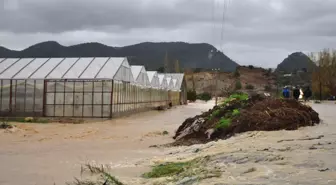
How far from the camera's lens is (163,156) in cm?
1176

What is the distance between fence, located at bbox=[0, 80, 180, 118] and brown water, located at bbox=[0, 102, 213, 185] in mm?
7015

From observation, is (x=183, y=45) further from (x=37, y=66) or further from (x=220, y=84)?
(x=37, y=66)

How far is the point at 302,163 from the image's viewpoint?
7.07m

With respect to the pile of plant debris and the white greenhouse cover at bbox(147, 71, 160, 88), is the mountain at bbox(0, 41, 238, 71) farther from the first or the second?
the pile of plant debris

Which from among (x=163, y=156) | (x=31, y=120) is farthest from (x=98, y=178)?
(x=31, y=120)

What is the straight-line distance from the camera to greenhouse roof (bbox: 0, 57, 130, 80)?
3077 centimetres

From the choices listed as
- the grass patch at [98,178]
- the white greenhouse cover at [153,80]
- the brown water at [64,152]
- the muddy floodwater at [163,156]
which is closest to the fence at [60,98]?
the brown water at [64,152]

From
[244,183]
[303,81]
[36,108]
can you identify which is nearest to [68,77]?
[36,108]

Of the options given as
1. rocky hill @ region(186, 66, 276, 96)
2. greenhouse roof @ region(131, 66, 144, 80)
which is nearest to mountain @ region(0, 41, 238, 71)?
rocky hill @ region(186, 66, 276, 96)

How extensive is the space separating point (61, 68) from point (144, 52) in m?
88.7

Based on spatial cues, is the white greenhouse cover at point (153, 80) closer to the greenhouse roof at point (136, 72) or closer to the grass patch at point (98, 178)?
the greenhouse roof at point (136, 72)

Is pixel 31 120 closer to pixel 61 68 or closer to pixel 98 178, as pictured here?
pixel 61 68

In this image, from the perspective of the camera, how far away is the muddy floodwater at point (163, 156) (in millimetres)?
6465

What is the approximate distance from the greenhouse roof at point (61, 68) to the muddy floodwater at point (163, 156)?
1187 centimetres
